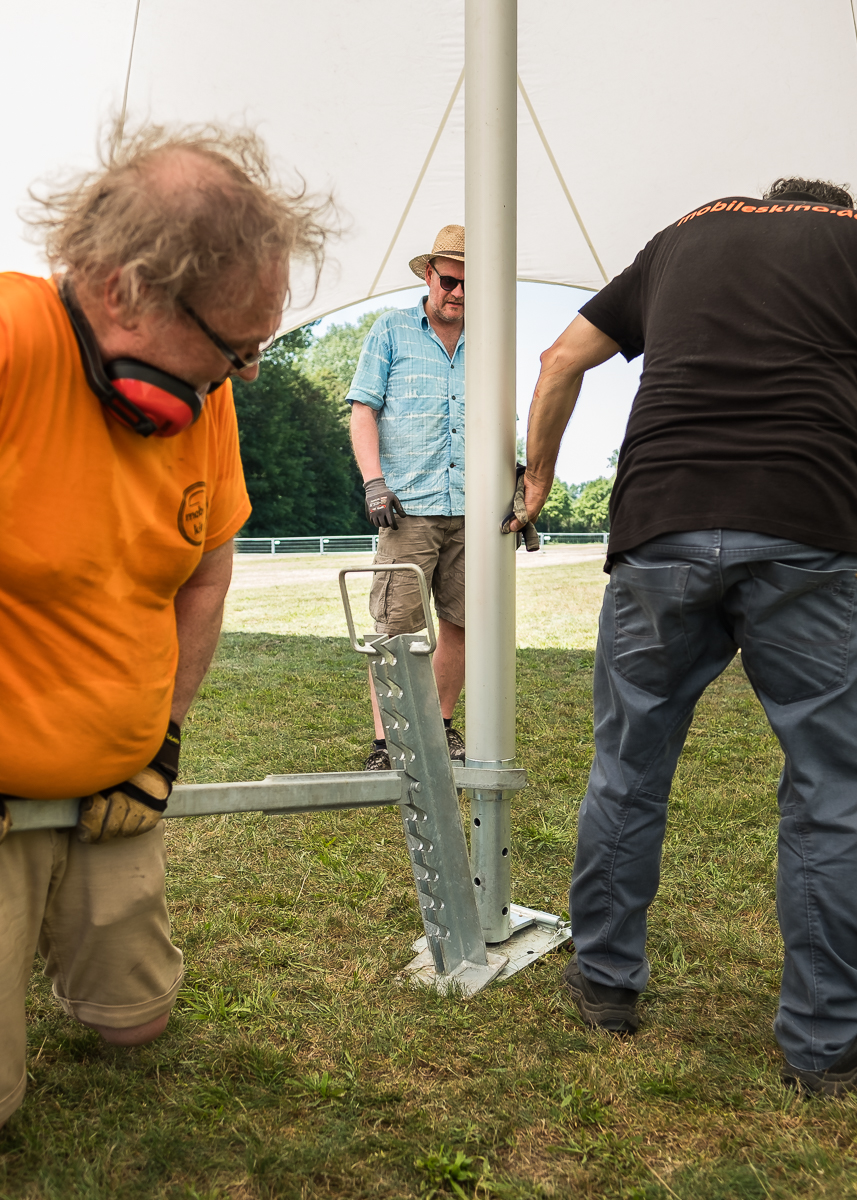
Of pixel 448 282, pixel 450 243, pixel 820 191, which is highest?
pixel 450 243

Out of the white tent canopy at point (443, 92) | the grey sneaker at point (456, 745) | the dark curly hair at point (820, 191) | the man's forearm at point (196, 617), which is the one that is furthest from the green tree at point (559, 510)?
the man's forearm at point (196, 617)

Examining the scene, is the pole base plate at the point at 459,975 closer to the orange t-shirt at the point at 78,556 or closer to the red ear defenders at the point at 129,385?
the orange t-shirt at the point at 78,556

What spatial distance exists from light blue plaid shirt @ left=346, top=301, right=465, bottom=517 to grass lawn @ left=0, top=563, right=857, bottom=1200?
148cm

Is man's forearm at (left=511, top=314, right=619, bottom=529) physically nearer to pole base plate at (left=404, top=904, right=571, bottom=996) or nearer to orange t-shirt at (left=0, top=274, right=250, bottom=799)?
orange t-shirt at (left=0, top=274, right=250, bottom=799)

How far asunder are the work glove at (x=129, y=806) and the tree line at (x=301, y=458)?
3677cm

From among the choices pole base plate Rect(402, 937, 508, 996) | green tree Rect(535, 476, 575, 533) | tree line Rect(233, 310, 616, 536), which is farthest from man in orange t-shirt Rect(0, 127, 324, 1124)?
green tree Rect(535, 476, 575, 533)

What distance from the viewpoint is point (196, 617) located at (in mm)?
1990

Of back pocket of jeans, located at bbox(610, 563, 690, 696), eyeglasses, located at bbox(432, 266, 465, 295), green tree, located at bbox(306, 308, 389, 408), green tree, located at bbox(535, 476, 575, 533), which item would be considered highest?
green tree, located at bbox(306, 308, 389, 408)

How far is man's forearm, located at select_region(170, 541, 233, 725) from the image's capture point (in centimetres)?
199

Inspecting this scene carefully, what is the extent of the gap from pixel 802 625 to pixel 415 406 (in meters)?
2.59

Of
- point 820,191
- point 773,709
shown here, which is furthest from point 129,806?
point 820,191

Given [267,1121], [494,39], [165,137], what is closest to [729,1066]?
[267,1121]

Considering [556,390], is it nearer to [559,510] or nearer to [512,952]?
[512,952]

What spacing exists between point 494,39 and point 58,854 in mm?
2199
